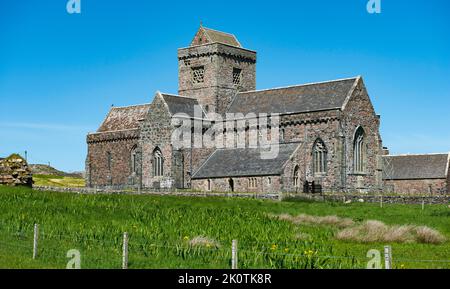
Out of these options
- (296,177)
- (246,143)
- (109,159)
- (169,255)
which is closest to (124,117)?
(109,159)

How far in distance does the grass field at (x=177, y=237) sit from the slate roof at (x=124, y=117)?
1352 inches

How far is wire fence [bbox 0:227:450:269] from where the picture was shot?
67.7 feet

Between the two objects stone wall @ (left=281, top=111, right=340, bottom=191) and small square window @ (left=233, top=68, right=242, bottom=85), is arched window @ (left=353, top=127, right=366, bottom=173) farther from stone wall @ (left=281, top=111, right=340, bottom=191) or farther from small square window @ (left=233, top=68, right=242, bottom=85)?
small square window @ (left=233, top=68, right=242, bottom=85)

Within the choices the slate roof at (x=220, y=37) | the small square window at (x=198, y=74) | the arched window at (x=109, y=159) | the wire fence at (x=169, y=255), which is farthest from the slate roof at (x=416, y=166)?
the wire fence at (x=169, y=255)

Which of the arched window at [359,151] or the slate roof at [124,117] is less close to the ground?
Result: the slate roof at [124,117]

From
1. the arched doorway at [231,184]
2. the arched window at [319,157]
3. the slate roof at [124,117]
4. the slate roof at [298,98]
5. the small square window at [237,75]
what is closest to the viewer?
the arched window at [319,157]

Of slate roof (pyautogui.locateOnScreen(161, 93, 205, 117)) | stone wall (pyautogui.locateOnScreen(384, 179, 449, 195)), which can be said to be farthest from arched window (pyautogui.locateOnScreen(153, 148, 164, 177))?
stone wall (pyautogui.locateOnScreen(384, 179, 449, 195))

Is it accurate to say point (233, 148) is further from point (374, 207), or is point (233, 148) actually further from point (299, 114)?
point (374, 207)

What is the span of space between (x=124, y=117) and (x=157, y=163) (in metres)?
13.1

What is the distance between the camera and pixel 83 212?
107ft

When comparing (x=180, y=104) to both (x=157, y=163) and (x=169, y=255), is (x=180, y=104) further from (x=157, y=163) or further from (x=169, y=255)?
(x=169, y=255)

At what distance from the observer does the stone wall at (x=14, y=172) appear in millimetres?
48250

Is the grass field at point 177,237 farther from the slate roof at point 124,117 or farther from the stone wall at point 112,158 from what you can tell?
the slate roof at point 124,117
